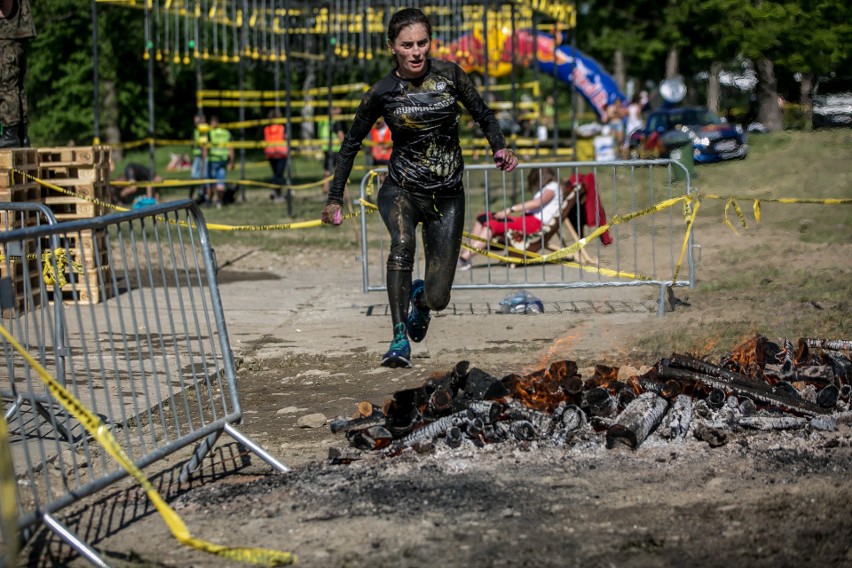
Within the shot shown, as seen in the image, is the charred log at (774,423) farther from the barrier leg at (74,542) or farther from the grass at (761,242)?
the barrier leg at (74,542)

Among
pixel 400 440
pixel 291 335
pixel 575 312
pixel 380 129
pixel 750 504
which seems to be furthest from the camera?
pixel 380 129

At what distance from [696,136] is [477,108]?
2160cm

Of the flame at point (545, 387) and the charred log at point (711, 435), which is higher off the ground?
the flame at point (545, 387)

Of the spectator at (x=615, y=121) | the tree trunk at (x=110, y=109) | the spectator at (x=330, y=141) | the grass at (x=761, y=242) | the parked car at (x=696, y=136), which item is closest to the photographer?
the grass at (x=761, y=242)

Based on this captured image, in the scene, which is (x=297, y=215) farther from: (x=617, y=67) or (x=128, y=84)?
(x=617, y=67)

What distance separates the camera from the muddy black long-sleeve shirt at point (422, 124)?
7.21m

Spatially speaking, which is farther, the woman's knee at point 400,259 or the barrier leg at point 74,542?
the woman's knee at point 400,259

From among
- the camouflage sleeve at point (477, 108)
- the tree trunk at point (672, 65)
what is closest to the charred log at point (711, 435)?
the camouflage sleeve at point (477, 108)

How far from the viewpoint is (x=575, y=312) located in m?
10.6

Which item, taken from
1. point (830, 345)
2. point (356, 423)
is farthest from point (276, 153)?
point (356, 423)

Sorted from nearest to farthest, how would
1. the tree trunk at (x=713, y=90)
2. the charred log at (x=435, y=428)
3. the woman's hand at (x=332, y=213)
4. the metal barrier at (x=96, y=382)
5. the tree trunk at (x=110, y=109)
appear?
the metal barrier at (x=96, y=382) < the charred log at (x=435, y=428) < the woman's hand at (x=332, y=213) < the tree trunk at (x=110, y=109) < the tree trunk at (x=713, y=90)

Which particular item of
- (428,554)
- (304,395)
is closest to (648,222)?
(304,395)

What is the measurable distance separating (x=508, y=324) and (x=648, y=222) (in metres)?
6.62

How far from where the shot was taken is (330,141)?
70.4 feet
